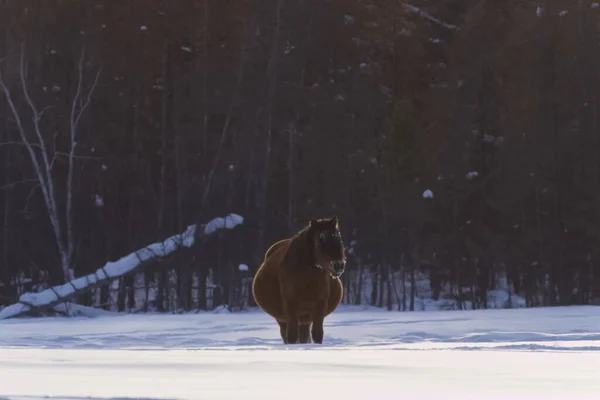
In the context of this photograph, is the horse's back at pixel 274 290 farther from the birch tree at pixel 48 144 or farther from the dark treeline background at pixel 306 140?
the dark treeline background at pixel 306 140

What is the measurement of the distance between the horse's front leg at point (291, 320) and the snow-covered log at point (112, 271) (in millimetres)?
12122

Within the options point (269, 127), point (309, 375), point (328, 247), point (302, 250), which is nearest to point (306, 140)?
point (269, 127)

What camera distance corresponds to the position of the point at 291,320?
13680 millimetres

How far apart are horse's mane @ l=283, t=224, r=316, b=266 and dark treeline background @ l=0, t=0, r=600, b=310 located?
15241 millimetres

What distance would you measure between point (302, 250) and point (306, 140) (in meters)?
17.7

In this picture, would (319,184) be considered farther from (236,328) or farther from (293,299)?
(293,299)

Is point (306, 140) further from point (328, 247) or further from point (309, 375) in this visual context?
point (309, 375)

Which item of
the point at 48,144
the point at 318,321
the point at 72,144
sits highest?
the point at 48,144

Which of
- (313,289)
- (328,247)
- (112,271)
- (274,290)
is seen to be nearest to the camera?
(328,247)

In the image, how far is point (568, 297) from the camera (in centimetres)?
2956

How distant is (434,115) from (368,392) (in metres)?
26.3

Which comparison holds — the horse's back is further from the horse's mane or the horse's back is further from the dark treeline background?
the dark treeline background

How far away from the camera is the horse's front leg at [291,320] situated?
538 inches

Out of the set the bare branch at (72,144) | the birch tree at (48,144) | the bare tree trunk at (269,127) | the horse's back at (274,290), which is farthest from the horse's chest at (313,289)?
the bare tree trunk at (269,127)
